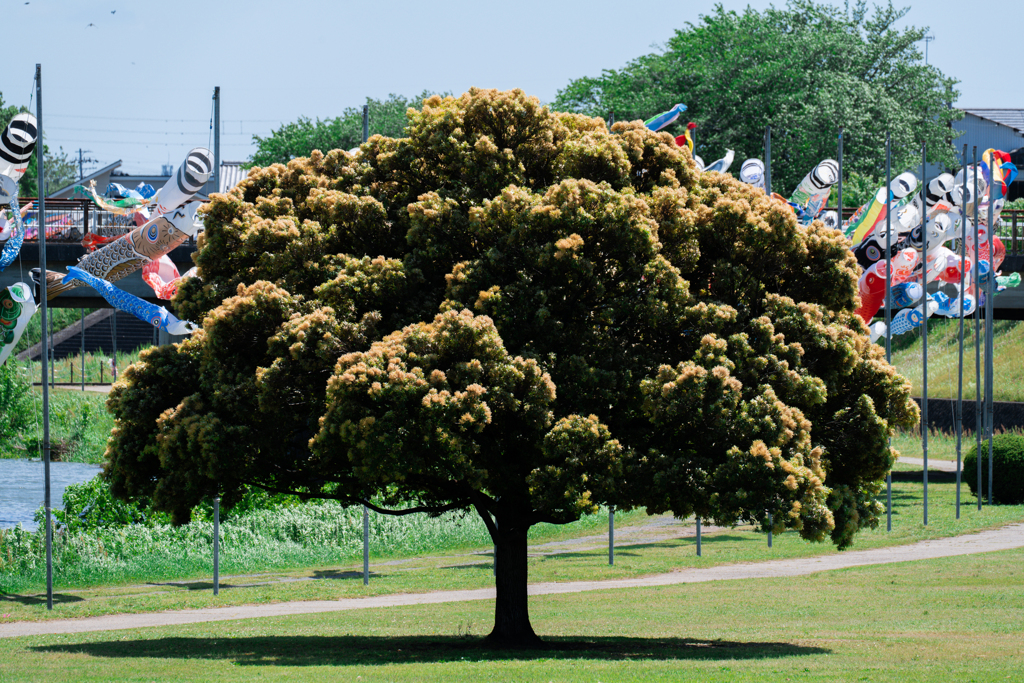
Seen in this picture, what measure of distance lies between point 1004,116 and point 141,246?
73.6m

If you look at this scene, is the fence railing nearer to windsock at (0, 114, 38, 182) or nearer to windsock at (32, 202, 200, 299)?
windsock at (32, 202, 200, 299)

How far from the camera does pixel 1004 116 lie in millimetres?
83562

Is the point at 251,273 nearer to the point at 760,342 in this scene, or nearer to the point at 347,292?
the point at 347,292

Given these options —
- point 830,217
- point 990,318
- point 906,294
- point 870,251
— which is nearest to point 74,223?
point 830,217

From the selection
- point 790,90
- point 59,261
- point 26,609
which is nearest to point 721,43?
point 790,90

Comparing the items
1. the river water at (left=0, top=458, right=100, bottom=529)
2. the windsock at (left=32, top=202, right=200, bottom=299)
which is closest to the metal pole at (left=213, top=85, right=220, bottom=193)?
the windsock at (left=32, top=202, right=200, bottom=299)

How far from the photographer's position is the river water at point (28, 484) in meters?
33.0

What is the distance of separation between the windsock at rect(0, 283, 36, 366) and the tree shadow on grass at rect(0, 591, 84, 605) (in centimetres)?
612

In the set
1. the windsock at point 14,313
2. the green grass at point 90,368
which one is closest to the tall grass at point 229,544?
the windsock at point 14,313

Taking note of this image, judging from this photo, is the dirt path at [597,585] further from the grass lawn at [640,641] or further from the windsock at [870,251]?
the windsock at [870,251]

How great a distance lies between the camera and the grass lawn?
44.6 feet

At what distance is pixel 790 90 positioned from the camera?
64.1m

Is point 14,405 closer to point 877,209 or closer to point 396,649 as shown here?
point 877,209

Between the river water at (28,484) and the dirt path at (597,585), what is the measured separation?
1218 centimetres
